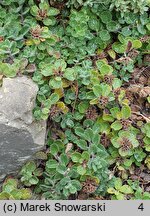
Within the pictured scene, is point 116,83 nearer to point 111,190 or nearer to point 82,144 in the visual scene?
point 82,144

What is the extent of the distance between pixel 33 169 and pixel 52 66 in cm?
66

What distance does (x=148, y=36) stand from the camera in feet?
10.5

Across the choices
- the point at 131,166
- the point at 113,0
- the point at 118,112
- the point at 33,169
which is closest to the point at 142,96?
the point at 118,112

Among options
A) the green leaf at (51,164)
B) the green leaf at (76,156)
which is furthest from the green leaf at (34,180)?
the green leaf at (76,156)

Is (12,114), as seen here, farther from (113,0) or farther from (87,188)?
(113,0)

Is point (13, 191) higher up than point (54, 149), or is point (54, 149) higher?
point (54, 149)

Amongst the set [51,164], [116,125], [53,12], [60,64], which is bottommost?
[51,164]

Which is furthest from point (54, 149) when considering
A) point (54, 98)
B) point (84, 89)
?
point (84, 89)

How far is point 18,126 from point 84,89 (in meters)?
0.58

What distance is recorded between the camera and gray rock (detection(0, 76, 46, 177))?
2689 mm

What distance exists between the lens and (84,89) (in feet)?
10.0

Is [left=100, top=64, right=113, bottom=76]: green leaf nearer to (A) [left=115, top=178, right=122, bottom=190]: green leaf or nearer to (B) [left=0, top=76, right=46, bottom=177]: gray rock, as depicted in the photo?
(B) [left=0, top=76, right=46, bottom=177]: gray rock

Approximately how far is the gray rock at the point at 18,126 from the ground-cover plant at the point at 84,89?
0.08 metres

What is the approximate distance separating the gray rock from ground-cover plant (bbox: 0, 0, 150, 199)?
0.26 feet
